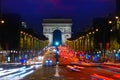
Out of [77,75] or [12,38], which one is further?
[12,38]

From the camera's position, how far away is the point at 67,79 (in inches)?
1391

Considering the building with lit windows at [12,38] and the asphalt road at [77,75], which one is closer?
the asphalt road at [77,75]

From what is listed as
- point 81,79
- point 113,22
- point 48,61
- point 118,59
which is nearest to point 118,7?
point 113,22

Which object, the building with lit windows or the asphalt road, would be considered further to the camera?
the building with lit windows

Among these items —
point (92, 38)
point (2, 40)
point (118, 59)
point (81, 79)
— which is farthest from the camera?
point (92, 38)

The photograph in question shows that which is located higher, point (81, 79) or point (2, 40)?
point (2, 40)

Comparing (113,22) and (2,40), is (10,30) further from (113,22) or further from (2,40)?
(113,22)

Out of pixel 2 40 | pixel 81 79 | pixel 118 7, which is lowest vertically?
pixel 81 79

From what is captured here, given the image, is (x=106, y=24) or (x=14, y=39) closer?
(x=14, y=39)

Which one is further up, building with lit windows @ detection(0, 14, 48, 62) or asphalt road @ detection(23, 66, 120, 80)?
building with lit windows @ detection(0, 14, 48, 62)

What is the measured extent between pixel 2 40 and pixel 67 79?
79.8 m

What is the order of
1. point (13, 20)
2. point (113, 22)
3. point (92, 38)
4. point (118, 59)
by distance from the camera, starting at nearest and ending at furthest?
point (118, 59), point (113, 22), point (13, 20), point (92, 38)

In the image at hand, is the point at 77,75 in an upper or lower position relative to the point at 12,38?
lower

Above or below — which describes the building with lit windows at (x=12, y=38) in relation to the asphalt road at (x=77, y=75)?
above
